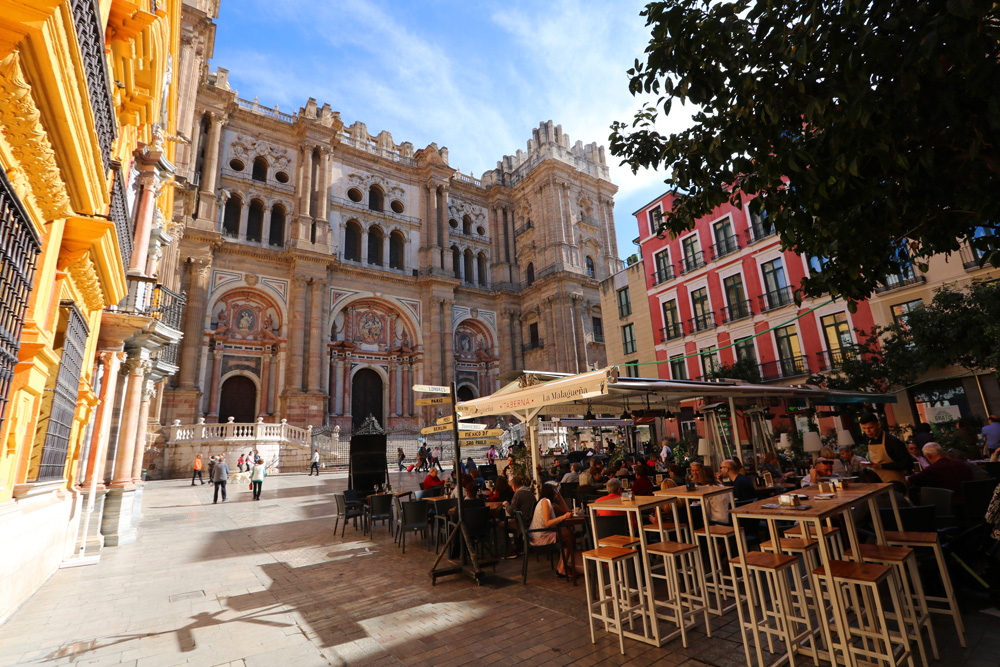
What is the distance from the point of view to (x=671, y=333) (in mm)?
22469

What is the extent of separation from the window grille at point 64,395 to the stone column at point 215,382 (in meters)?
18.8

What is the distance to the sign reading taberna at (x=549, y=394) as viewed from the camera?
5.74 meters

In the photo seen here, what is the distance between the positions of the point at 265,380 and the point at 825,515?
2697cm

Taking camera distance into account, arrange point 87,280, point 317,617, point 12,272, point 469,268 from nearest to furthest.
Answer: point 12,272 → point 317,617 → point 87,280 → point 469,268

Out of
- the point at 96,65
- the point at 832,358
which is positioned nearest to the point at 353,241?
the point at 832,358

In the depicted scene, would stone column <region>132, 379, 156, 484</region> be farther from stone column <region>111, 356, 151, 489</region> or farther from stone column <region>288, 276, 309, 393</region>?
stone column <region>288, 276, 309, 393</region>

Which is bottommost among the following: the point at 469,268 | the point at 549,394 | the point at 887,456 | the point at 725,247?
the point at 887,456

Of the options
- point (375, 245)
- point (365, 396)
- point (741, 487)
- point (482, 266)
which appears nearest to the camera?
point (741, 487)

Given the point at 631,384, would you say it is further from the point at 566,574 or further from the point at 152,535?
the point at 152,535

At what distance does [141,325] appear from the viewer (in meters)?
8.63

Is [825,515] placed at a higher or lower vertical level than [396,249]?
lower

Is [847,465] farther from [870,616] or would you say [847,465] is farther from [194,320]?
[194,320]

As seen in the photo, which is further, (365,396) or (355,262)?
(355,262)

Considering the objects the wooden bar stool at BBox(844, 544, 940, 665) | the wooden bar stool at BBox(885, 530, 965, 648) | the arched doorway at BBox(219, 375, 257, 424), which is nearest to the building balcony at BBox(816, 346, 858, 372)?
the wooden bar stool at BBox(885, 530, 965, 648)
